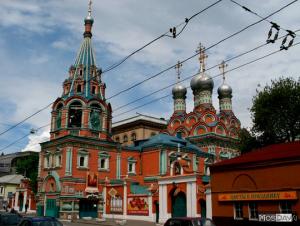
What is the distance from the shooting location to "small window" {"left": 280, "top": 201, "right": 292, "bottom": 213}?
20711 mm

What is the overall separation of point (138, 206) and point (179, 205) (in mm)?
5007

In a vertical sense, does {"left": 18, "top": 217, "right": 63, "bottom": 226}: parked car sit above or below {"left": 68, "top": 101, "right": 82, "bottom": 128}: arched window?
below

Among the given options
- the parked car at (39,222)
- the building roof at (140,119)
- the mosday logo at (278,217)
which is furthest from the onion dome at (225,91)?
the parked car at (39,222)

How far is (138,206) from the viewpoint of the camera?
112 feet

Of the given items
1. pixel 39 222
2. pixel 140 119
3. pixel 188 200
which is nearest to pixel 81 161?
pixel 188 200

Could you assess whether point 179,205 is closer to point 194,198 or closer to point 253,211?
point 194,198

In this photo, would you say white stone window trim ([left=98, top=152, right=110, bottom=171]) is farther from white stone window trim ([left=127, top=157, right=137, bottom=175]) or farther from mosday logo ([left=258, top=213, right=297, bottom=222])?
mosday logo ([left=258, top=213, right=297, bottom=222])

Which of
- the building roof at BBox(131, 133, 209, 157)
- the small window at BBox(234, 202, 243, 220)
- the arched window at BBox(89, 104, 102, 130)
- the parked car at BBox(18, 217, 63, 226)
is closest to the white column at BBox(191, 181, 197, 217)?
the small window at BBox(234, 202, 243, 220)

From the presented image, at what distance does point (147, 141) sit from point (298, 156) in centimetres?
2842

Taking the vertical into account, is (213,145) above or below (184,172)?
above

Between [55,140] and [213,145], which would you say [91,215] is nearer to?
[55,140]

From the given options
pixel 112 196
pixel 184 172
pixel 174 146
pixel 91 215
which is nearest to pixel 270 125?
pixel 184 172

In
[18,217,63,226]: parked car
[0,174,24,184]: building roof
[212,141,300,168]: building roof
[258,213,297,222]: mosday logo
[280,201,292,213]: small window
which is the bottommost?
[258,213,297,222]: mosday logo

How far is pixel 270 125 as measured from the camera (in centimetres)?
3462
